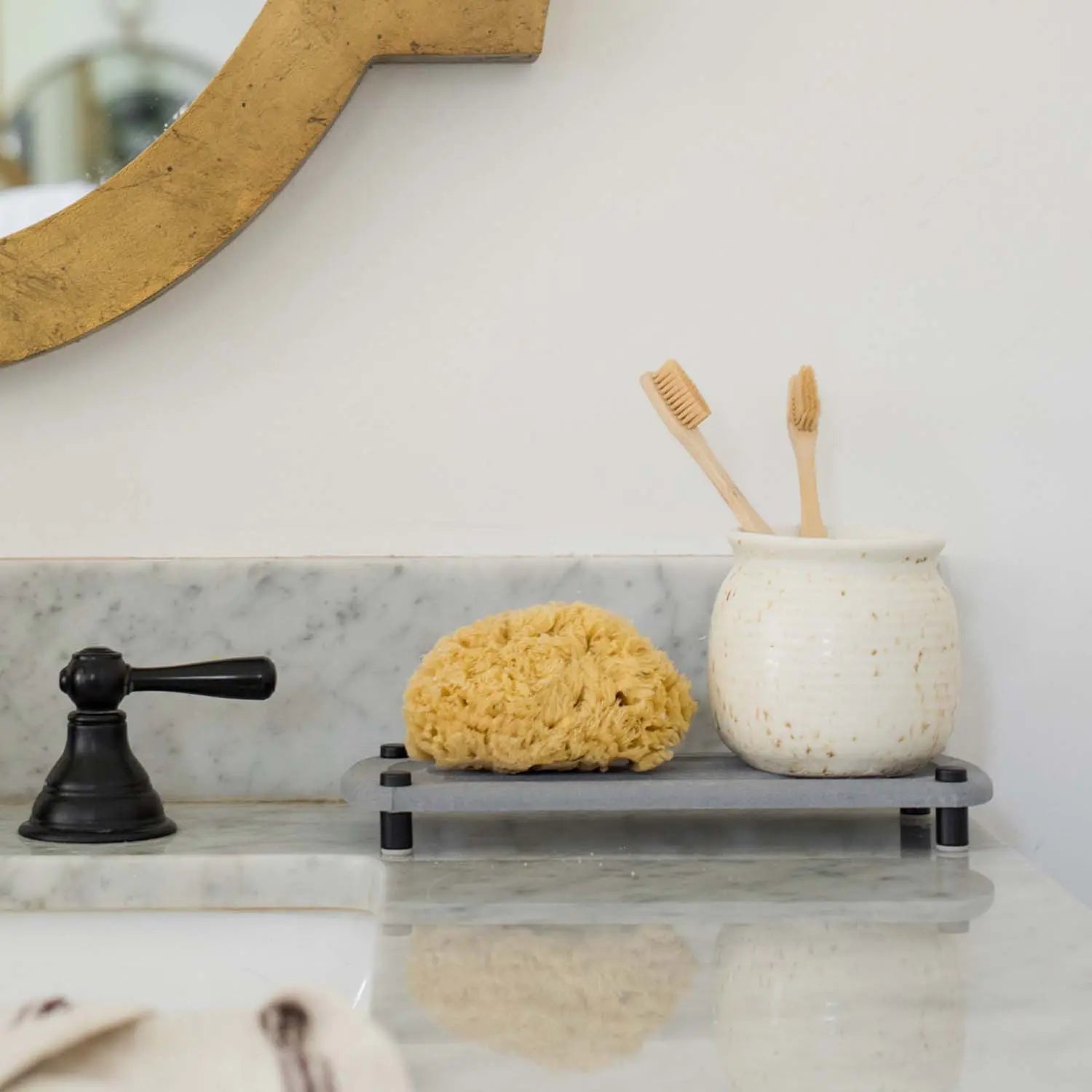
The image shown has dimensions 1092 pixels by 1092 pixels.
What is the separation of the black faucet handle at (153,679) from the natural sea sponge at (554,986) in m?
0.21

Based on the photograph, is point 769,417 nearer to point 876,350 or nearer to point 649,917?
point 876,350

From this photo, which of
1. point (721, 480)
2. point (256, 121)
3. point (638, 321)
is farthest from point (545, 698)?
point (256, 121)

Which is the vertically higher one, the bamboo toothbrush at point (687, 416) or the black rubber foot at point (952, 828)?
the bamboo toothbrush at point (687, 416)

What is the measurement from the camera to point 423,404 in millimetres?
886

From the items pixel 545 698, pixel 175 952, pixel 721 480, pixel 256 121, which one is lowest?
pixel 175 952

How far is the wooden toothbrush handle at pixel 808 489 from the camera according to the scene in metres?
0.82

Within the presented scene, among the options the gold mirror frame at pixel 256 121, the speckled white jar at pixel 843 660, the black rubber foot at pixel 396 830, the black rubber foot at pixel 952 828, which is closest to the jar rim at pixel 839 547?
the speckled white jar at pixel 843 660

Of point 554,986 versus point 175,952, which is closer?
point 554,986

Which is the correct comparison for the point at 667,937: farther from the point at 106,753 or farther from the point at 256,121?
the point at 256,121

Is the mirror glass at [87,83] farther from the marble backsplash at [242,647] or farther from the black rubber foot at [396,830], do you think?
the black rubber foot at [396,830]

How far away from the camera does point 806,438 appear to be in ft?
2.74

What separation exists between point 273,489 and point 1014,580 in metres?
0.47

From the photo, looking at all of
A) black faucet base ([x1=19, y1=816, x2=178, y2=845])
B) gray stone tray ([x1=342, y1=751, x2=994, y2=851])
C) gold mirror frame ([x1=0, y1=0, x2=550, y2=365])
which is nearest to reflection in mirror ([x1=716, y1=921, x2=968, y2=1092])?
gray stone tray ([x1=342, y1=751, x2=994, y2=851])

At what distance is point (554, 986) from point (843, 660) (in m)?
0.26
